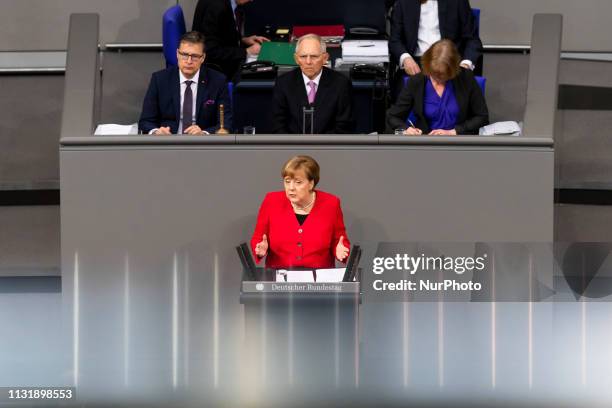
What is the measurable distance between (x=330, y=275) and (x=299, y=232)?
2.10ft

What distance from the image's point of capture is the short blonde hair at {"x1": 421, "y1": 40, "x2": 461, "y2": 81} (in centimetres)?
705

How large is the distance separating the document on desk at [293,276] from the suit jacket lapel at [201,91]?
1983 millimetres

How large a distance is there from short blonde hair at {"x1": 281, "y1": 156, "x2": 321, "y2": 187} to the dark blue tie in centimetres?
142

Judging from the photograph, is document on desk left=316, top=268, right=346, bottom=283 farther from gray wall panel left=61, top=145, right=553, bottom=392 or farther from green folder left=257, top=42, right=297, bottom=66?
green folder left=257, top=42, right=297, bottom=66

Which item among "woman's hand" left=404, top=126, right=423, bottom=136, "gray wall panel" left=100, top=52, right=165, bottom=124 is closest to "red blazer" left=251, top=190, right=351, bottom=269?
"woman's hand" left=404, top=126, right=423, bottom=136

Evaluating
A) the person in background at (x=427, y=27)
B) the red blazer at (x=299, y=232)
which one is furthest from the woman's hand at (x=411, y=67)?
the red blazer at (x=299, y=232)

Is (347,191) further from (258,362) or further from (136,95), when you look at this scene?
(136,95)

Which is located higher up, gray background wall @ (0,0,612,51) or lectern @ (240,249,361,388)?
gray background wall @ (0,0,612,51)

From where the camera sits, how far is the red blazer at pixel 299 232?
6.12 meters

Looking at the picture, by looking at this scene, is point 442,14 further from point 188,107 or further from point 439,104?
point 188,107

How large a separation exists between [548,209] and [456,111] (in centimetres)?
92

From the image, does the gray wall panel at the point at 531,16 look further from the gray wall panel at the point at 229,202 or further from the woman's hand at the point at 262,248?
the woman's hand at the point at 262,248

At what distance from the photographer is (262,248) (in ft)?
20.1

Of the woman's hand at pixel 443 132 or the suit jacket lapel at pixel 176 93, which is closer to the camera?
the woman's hand at pixel 443 132
